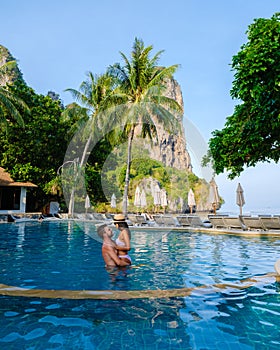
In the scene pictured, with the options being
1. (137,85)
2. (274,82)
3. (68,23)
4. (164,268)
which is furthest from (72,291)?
(137,85)

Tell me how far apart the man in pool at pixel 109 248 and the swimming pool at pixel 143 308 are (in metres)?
0.18

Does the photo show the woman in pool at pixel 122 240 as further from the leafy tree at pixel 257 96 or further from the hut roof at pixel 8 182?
the hut roof at pixel 8 182

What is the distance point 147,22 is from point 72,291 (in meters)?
12.6

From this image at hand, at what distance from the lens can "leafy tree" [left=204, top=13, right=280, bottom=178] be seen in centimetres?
704

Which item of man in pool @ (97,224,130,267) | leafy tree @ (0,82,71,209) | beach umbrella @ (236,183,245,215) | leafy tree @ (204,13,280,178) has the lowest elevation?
man in pool @ (97,224,130,267)

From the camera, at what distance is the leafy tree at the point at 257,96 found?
7.04 m

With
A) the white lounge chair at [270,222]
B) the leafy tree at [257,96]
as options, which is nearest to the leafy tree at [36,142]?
the white lounge chair at [270,222]

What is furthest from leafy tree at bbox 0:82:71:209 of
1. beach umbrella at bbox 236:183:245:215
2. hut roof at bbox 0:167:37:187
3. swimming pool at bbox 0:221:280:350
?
swimming pool at bbox 0:221:280:350

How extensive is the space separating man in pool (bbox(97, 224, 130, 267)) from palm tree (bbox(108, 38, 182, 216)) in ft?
46.4

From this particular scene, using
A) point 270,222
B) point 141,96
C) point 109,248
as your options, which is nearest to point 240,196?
point 270,222

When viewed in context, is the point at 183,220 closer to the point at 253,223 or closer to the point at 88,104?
the point at 253,223

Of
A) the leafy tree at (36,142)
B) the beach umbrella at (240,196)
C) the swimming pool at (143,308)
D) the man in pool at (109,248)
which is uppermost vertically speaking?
the leafy tree at (36,142)

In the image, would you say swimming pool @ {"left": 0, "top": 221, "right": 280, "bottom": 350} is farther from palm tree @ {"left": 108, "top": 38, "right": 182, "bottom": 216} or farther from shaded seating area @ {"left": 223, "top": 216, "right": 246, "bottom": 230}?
palm tree @ {"left": 108, "top": 38, "right": 182, "bottom": 216}

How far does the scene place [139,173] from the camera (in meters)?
48.4
